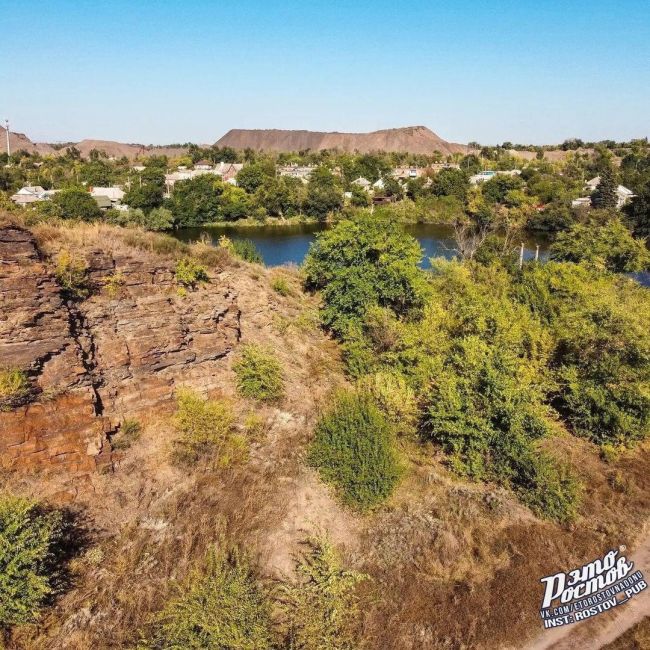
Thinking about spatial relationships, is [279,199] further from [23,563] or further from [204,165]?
[204,165]

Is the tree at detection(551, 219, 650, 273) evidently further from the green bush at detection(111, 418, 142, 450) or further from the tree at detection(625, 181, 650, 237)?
the green bush at detection(111, 418, 142, 450)

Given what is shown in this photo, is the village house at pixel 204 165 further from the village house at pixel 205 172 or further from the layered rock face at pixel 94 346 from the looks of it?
the layered rock face at pixel 94 346

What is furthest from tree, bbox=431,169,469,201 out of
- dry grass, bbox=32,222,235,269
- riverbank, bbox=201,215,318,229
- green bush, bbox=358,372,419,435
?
green bush, bbox=358,372,419,435

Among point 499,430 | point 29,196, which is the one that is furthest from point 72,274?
point 29,196

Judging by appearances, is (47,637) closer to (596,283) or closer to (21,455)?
(21,455)

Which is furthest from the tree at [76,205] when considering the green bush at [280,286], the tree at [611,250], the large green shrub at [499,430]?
the large green shrub at [499,430]

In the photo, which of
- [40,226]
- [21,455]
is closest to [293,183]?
[40,226]
